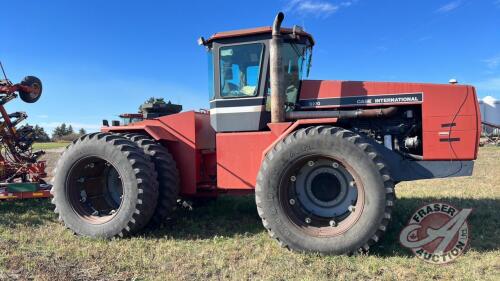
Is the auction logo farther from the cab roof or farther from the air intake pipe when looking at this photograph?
the cab roof

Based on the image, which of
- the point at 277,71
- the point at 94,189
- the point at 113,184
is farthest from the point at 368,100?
the point at 94,189

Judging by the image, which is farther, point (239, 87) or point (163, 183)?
point (239, 87)

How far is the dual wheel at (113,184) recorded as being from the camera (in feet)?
18.9

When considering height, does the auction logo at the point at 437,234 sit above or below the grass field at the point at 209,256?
above

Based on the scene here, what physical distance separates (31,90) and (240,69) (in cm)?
515

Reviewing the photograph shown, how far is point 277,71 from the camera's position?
5582 mm

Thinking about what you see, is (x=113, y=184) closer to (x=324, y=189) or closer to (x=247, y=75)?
(x=247, y=75)

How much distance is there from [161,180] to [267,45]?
8.02 feet

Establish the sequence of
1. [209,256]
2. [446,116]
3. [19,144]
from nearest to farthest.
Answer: [209,256]
[446,116]
[19,144]

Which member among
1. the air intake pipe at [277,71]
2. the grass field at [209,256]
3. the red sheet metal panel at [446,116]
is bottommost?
the grass field at [209,256]

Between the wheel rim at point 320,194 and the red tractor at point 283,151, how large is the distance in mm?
13

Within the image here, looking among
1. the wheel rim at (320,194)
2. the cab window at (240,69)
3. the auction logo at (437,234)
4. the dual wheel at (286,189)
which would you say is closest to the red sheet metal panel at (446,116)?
the auction logo at (437,234)

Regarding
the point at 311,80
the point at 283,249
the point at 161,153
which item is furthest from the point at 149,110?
the point at 283,249

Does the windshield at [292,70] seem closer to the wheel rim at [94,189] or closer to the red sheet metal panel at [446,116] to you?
the red sheet metal panel at [446,116]
